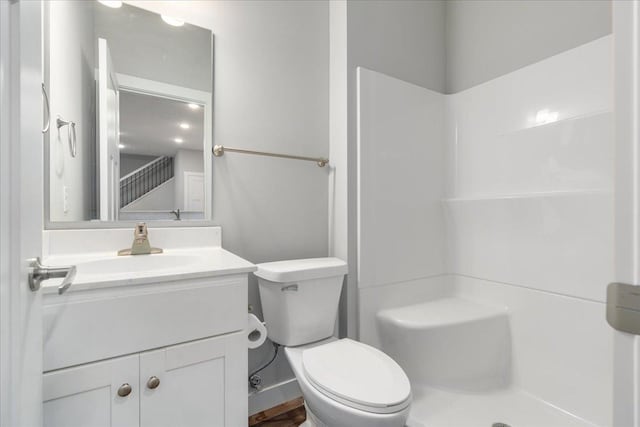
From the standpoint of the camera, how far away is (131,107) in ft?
4.46

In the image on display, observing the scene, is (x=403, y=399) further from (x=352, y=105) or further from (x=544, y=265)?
(x=352, y=105)

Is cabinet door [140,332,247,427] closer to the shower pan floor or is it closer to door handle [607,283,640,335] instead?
the shower pan floor

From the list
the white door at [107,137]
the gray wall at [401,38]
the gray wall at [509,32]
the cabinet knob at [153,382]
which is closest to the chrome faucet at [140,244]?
the white door at [107,137]

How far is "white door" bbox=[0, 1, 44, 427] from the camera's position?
1.60 feet

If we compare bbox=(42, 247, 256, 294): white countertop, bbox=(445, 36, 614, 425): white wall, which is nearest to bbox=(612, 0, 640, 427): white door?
bbox=(42, 247, 256, 294): white countertop

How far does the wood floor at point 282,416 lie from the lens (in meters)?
1.50

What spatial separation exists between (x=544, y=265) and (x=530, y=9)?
4.69 ft

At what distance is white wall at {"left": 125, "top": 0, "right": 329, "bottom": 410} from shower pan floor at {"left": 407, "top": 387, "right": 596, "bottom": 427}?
73 cm

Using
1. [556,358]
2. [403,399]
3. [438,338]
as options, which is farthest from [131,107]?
[556,358]

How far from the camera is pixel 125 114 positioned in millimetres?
1347

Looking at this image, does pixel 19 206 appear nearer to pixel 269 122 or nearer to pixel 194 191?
pixel 194 191

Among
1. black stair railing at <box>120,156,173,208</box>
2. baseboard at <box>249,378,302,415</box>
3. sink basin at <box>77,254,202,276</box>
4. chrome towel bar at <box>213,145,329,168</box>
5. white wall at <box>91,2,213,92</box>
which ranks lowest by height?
baseboard at <box>249,378,302,415</box>

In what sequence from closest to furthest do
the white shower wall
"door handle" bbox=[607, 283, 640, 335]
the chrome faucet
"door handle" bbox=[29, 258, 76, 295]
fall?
"door handle" bbox=[607, 283, 640, 335], "door handle" bbox=[29, 258, 76, 295], the chrome faucet, the white shower wall

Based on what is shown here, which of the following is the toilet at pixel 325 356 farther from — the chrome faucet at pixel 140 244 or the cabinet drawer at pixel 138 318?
the chrome faucet at pixel 140 244
